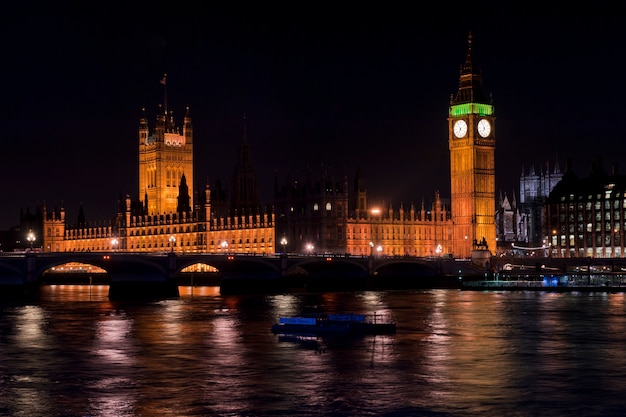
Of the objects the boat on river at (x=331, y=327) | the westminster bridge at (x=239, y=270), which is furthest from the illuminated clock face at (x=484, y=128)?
the boat on river at (x=331, y=327)

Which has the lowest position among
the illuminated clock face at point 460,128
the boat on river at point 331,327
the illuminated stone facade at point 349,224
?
the boat on river at point 331,327

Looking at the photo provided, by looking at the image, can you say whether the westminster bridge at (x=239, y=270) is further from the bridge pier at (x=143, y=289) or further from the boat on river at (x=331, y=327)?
the boat on river at (x=331, y=327)

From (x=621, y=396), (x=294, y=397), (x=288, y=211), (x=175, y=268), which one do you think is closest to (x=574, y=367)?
(x=621, y=396)

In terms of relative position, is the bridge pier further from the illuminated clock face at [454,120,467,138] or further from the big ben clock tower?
the illuminated clock face at [454,120,467,138]

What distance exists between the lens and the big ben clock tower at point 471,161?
183m

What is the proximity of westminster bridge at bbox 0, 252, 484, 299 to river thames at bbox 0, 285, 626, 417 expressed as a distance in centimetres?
2862

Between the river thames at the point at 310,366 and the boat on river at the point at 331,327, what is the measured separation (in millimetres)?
1010

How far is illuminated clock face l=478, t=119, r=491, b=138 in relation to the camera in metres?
184

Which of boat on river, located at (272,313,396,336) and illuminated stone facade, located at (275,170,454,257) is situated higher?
illuminated stone facade, located at (275,170,454,257)

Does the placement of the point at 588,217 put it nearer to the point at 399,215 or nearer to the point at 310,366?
the point at 399,215

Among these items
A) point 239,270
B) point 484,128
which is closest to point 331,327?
point 239,270

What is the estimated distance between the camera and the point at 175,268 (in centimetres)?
12744

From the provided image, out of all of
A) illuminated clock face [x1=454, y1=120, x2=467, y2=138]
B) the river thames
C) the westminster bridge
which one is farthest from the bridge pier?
illuminated clock face [x1=454, y1=120, x2=467, y2=138]

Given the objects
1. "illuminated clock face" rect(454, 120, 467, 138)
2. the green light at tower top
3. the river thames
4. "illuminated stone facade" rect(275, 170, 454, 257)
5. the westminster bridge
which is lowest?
the river thames
